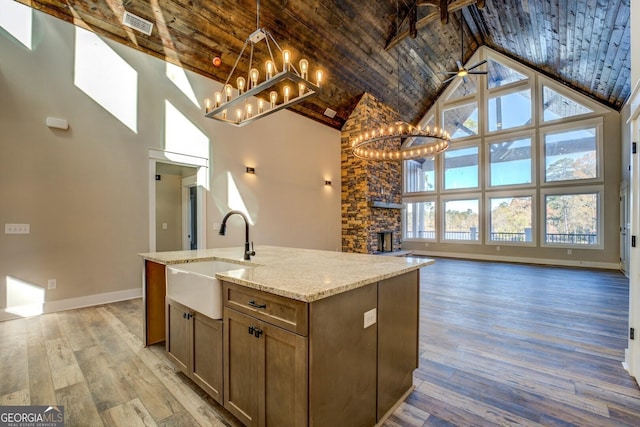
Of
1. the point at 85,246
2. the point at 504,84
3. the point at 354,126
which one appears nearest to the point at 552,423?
the point at 85,246

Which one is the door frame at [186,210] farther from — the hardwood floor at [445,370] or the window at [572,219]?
the window at [572,219]

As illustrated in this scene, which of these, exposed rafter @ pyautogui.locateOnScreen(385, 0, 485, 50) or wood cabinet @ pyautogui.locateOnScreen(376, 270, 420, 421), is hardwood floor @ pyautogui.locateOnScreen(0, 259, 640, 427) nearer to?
wood cabinet @ pyautogui.locateOnScreen(376, 270, 420, 421)

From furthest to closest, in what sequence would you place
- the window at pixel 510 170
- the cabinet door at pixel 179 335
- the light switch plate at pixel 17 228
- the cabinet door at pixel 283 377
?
the window at pixel 510 170 < the light switch plate at pixel 17 228 < the cabinet door at pixel 179 335 < the cabinet door at pixel 283 377

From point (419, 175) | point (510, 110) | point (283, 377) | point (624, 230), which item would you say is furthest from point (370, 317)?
point (510, 110)

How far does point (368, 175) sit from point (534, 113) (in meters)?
4.77

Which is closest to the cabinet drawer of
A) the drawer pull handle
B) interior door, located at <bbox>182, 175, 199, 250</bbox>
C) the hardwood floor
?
the drawer pull handle

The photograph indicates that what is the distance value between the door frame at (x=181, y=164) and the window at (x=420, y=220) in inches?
257

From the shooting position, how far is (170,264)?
87.1 inches

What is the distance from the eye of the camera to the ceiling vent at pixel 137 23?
3.90m

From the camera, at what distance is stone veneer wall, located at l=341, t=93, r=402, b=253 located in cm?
761

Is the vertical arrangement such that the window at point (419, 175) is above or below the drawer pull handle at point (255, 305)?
above

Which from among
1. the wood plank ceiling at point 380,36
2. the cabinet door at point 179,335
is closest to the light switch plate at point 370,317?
the cabinet door at point 179,335

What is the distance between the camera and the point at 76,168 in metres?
3.80

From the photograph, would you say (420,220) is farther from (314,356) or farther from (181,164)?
(314,356)
